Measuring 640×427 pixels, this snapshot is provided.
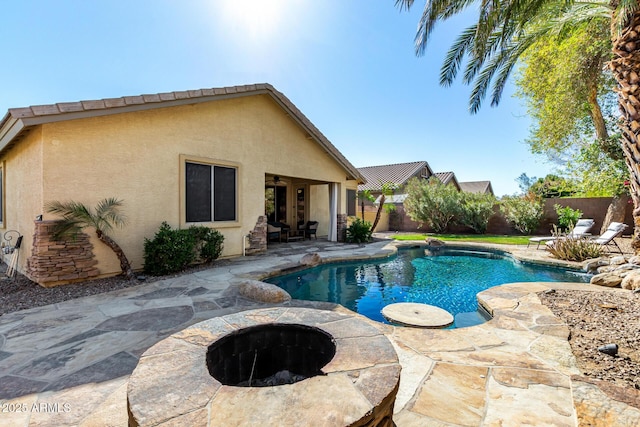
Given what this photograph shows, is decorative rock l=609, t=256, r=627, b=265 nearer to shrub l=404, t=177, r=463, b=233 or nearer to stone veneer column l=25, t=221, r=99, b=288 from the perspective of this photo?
shrub l=404, t=177, r=463, b=233

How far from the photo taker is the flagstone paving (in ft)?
7.87

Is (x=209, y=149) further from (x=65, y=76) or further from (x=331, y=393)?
(x=331, y=393)

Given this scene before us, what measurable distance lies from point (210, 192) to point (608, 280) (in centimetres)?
1082

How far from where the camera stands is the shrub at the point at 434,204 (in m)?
19.1

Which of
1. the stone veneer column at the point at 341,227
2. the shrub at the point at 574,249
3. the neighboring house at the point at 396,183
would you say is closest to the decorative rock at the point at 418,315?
the shrub at the point at 574,249

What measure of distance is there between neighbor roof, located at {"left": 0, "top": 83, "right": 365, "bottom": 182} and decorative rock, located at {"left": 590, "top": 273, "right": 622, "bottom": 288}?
10783 millimetres

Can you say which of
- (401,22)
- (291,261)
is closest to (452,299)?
(291,261)

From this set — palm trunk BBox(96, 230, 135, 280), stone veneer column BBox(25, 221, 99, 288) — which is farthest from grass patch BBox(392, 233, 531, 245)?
stone veneer column BBox(25, 221, 99, 288)

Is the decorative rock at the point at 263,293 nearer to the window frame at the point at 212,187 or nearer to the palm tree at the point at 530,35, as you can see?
the window frame at the point at 212,187

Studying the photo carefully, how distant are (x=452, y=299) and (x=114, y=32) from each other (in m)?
12.8

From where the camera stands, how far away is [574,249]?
965 cm

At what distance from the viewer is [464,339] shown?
3.90 meters

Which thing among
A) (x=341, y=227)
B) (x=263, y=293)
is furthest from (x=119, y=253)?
(x=341, y=227)

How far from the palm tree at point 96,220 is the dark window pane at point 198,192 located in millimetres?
1889
